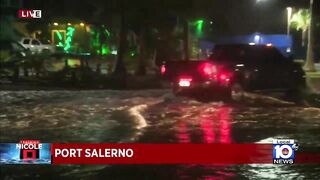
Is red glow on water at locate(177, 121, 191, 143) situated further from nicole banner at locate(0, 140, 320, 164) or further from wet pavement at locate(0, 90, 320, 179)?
nicole banner at locate(0, 140, 320, 164)

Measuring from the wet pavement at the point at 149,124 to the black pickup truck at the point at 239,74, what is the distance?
20cm

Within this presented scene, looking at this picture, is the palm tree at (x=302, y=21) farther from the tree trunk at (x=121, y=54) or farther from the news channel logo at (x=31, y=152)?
the news channel logo at (x=31, y=152)

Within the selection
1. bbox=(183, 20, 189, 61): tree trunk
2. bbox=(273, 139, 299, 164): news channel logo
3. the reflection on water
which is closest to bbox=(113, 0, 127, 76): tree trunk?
bbox=(183, 20, 189, 61): tree trunk

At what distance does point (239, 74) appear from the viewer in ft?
21.8

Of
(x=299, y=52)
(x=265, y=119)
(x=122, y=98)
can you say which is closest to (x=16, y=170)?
(x=122, y=98)

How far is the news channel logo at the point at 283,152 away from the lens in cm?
424

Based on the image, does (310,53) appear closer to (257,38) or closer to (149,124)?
(257,38)

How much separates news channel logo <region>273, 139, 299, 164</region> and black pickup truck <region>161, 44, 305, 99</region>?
1.37 metres

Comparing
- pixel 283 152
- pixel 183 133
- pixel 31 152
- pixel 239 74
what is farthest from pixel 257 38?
pixel 239 74

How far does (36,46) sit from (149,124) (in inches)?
91.6

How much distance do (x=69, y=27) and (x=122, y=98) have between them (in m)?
1.91

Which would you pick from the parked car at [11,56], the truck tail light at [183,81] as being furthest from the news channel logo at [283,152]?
the truck tail light at [183,81]

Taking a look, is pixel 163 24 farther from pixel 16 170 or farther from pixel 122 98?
pixel 16 170

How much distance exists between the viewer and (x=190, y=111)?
24.1 feet
